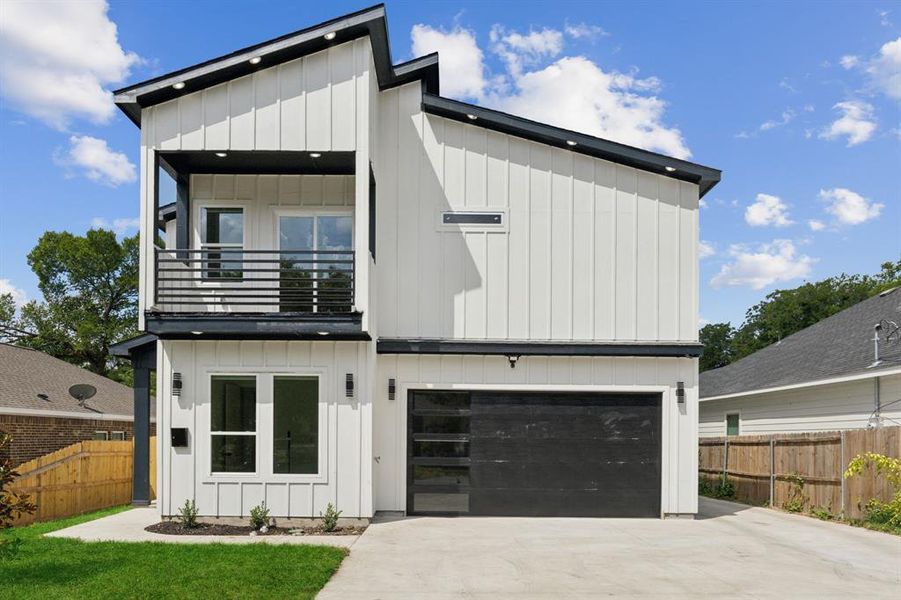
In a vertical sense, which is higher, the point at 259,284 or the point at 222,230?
the point at 222,230

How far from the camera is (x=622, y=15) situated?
14.8m

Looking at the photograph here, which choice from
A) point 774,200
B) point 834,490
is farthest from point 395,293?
point 774,200

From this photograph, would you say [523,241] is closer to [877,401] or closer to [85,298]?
[877,401]

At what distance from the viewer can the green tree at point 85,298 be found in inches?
1653

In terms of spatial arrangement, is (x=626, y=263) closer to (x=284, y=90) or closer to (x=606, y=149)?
(x=606, y=149)

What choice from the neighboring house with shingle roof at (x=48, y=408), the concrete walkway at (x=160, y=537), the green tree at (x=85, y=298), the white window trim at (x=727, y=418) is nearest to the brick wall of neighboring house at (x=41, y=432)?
the neighboring house with shingle roof at (x=48, y=408)

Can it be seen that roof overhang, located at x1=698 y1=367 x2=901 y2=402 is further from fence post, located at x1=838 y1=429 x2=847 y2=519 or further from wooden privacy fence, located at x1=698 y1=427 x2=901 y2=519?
fence post, located at x1=838 y1=429 x2=847 y2=519

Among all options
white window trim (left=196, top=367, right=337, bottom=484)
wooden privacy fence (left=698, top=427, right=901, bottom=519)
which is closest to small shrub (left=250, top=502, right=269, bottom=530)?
white window trim (left=196, top=367, right=337, bottom=484)

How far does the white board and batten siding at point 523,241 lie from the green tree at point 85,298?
3443 centimetres

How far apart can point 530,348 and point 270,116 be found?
5598 millimetres

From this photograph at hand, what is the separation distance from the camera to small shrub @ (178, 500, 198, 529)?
10922 mm

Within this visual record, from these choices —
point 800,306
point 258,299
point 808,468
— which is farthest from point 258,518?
point 800,306

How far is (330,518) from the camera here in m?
11.0

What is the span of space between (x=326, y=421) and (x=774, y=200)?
110 ft
